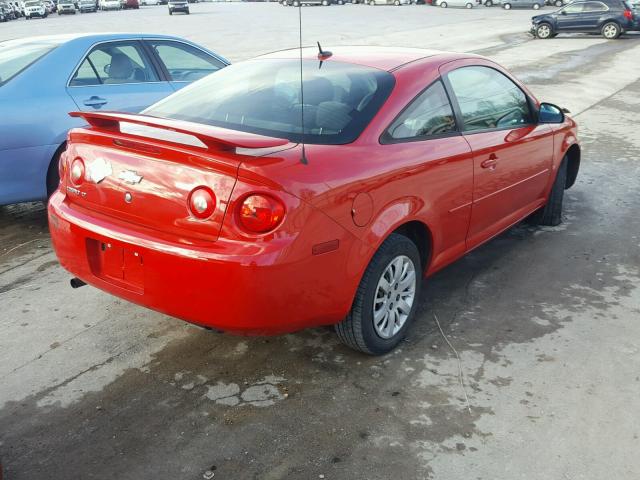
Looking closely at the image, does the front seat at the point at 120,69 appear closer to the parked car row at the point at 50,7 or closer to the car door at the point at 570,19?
the car door at the point at 570,19

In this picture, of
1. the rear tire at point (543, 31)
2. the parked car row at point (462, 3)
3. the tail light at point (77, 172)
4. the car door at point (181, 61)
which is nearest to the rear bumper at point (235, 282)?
the tail light at point (77, 172)

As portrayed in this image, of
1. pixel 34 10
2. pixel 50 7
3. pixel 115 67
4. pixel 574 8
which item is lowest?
pixel 50 7

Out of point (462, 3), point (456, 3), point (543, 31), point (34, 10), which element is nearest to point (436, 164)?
point (543, 31)

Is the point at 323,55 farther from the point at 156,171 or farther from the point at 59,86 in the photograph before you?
the point at 59,86

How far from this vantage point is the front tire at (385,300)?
10.8 ft

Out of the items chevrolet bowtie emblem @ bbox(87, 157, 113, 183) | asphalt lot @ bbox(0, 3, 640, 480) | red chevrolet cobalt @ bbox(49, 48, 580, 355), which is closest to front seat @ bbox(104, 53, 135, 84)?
asphalt lot @ bbox(0, 3, 640, 480)

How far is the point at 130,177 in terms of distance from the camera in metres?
3.09

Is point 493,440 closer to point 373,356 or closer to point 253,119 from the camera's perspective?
point 373,356

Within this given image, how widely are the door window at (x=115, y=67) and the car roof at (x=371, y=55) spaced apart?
7.03 feet

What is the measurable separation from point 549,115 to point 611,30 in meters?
23.2

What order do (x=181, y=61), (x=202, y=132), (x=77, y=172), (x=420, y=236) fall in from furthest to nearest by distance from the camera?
(x=181, y=61), (x=420, y=236), (x=77, y=172), (x=202, y=132)

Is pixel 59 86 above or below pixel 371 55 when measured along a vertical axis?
below

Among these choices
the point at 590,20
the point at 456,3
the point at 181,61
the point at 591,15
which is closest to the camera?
the point at 181,61

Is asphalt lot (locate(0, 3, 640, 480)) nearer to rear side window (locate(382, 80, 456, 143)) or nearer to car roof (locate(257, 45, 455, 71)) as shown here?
rear side window (locate(382, 80, 456, 143))
